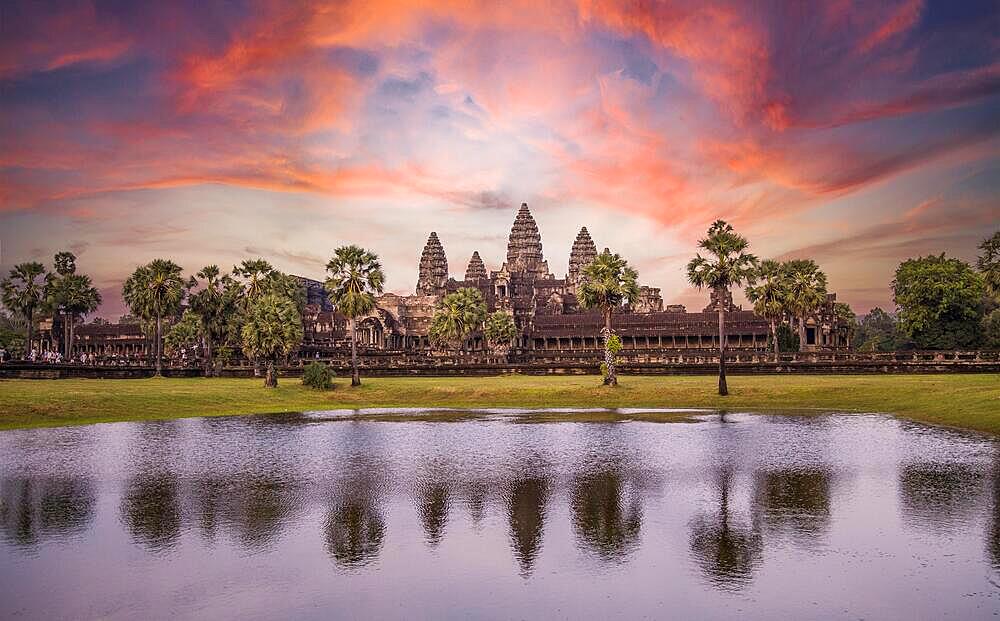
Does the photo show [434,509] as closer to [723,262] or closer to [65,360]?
[723,262]

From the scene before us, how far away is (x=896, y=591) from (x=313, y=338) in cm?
13768

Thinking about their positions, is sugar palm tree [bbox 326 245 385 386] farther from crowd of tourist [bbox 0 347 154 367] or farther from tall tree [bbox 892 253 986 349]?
tall tree [bbox 892 253 986 349]

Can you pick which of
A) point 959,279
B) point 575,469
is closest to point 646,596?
point 575,469

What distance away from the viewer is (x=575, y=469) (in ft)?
84.5

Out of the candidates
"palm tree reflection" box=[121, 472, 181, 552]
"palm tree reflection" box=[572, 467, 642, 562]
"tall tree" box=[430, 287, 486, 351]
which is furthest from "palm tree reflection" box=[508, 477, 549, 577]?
"tall tree" box=[430, 287, 486, 351]

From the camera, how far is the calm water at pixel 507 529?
1355cm

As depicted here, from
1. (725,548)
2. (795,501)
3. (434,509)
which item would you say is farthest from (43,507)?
(795,501)

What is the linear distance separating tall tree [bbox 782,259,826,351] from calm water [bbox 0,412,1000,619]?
184ft

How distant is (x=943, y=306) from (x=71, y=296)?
343 ft

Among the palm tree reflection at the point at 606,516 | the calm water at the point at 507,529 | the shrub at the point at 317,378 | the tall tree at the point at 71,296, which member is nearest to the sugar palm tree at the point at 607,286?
the shrub at the point at 317,378

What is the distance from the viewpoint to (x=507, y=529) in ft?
59.5

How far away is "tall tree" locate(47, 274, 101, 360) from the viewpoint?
103 metres

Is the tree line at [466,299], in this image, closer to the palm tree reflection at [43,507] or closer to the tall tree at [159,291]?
the tall tree at [159,291]

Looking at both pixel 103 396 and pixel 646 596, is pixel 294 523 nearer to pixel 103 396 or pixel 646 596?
pixel 646 596
